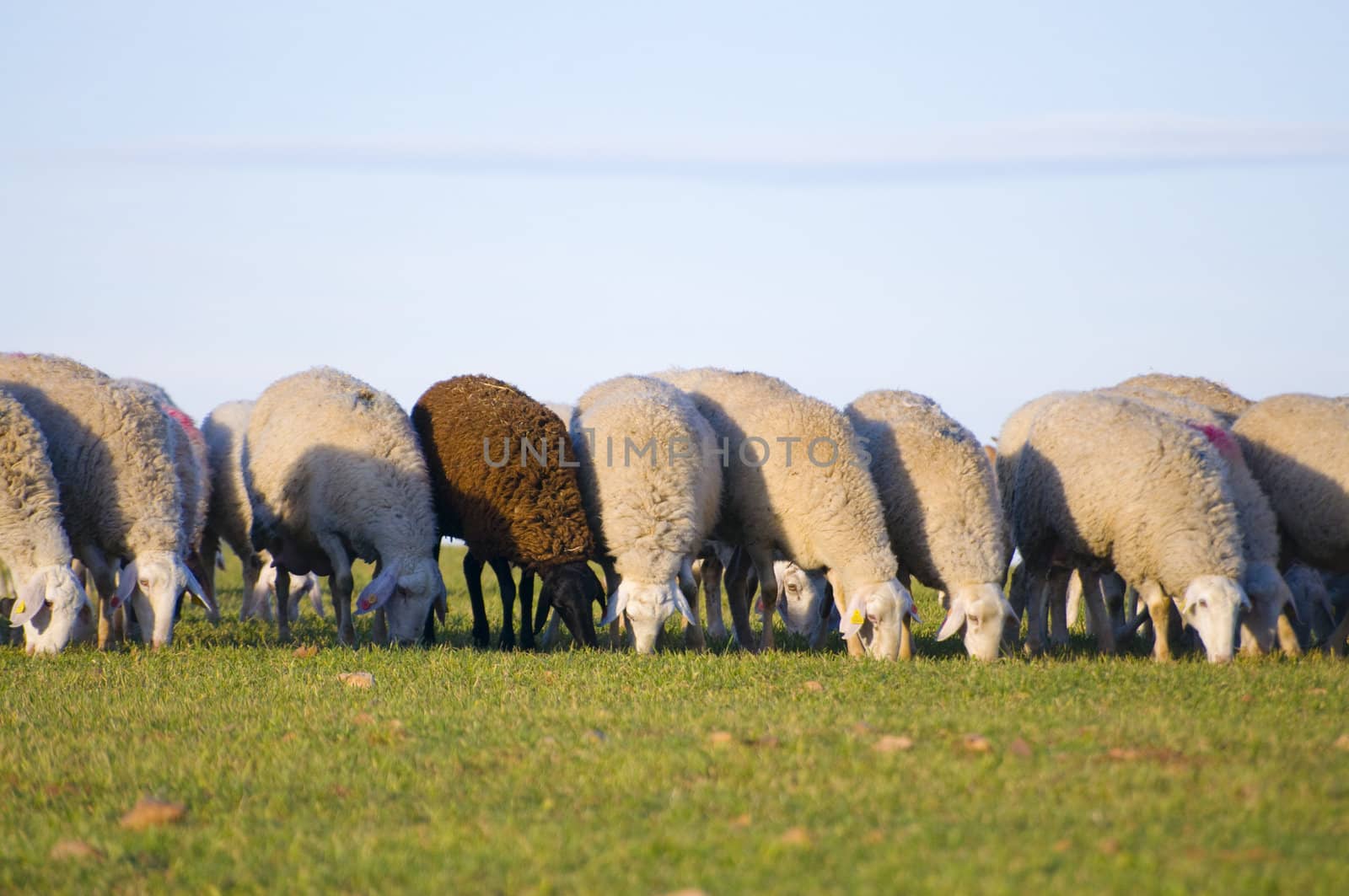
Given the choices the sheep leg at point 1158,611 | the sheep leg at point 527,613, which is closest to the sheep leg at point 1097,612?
the sheep leg at point 1158,611

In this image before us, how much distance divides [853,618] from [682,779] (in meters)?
4.93

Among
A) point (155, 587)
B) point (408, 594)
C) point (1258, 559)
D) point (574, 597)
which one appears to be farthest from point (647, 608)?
point (1258, 559)

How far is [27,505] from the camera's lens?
10086 mm

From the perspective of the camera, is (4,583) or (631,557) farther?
(4,583)

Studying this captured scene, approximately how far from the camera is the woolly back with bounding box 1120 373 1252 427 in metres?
13.8

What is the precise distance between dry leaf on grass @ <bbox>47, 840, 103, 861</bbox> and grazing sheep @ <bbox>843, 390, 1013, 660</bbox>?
6703 millimetres

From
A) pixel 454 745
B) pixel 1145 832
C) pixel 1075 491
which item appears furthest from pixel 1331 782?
pixel 1075 491

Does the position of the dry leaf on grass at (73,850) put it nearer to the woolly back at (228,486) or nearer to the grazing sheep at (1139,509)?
the grazing sheep at (1139,509)

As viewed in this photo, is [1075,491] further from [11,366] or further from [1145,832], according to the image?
[11,366]

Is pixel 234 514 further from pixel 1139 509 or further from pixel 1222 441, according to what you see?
pixel 1222 441

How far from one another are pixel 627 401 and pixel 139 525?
4.03m

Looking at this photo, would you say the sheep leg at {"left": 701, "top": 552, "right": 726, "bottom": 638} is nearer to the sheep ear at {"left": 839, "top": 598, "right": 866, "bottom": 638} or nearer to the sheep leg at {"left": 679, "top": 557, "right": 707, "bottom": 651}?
the sheep leg at {"left": 679, "top": 557, "right": 707, "bottom": 651}

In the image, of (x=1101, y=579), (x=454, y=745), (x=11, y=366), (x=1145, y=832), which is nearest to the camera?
(x=1145, y=832)

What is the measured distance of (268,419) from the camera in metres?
13.0
